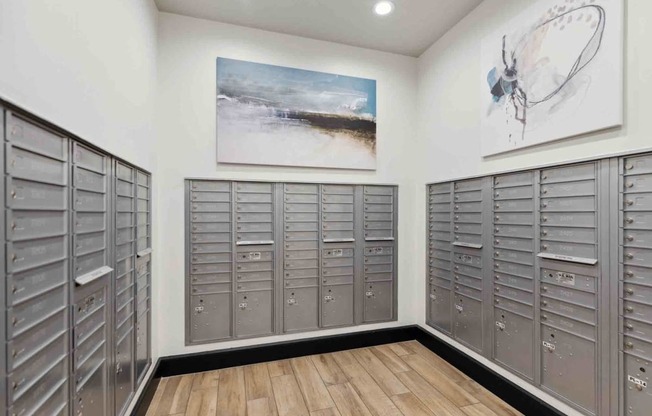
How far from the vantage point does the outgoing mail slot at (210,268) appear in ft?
7.61

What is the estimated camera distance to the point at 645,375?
1.30m

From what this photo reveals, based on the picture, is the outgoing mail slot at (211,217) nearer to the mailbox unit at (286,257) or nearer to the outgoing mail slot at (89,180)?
the mailbox unit at (286,257)

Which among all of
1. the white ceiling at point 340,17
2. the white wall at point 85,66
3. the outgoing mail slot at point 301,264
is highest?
the white ceiling at point 340,17

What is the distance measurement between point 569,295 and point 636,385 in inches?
16.8

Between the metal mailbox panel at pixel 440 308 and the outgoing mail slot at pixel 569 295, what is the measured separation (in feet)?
2.80

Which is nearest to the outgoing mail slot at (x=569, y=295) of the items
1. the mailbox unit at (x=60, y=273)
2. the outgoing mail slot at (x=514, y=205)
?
the outgoing mail slot at (x=514, y=205)

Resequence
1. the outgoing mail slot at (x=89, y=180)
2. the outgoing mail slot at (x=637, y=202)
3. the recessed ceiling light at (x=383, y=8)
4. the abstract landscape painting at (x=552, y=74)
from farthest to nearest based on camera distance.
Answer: the recessed ceiling light at (x=383, y=8) → the abstract landscape painting at (x=552, y=74) → the outgoing mail slot at (x=637, y=202) → the outgoing mail slot at (x=89, y=180)

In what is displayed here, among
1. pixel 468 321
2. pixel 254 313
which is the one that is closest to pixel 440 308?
pixel 468 321

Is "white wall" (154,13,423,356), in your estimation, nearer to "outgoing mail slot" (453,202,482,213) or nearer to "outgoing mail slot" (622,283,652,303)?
"outgoing mail slot" (453,202,482,213)

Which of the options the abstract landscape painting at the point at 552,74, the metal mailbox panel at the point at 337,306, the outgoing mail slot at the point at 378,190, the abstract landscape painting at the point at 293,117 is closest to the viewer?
the abstract landscape painting at the point at 552,74

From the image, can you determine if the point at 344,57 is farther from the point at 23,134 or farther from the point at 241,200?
the point at 23,134

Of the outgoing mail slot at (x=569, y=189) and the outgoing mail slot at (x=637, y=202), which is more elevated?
the outgoing mail slot at (x=569, y=189)

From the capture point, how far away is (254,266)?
8.01ft

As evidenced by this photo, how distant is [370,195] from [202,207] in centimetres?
144
